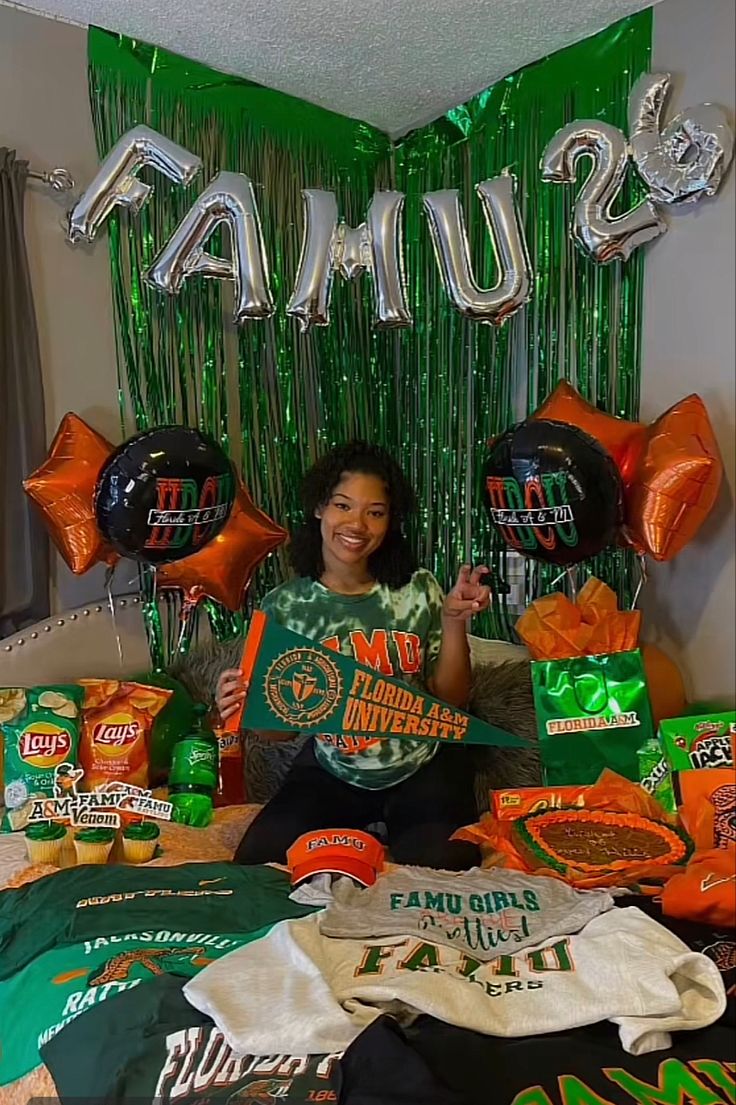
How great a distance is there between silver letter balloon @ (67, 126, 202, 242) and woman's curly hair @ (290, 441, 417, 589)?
0.56 metres

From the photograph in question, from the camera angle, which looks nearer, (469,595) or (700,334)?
(700,334)

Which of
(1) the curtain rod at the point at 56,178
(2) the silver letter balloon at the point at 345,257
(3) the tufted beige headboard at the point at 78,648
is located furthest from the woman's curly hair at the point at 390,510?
(1) the curtain rod at the point at 56,178

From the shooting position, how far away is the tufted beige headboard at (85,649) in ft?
5.73

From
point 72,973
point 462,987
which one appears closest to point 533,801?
point 462,987

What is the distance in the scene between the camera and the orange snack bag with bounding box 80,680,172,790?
5.33 feet

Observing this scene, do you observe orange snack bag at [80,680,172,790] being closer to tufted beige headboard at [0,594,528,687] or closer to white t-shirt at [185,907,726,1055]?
tufted beige headboard at [0,594,528,687]

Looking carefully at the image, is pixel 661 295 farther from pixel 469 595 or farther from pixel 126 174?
pixel 126 174

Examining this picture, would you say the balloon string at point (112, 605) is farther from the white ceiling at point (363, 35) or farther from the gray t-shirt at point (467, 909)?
the white ceiling at point (363, 35)

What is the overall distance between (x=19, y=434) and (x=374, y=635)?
0.74 metres

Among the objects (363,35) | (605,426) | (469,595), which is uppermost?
(363,35)

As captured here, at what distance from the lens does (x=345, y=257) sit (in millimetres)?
1762

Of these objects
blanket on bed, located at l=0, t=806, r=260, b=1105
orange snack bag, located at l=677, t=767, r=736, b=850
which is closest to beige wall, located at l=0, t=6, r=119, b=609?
blanket on bed, located at l=0, t=806, r=260, b=1105

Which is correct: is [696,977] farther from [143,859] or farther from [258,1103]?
[143,859]

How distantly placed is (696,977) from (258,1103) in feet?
1.33
